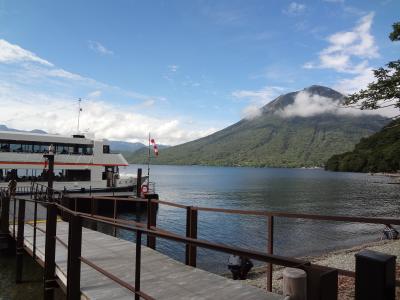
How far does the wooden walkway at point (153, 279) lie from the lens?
5.66 m

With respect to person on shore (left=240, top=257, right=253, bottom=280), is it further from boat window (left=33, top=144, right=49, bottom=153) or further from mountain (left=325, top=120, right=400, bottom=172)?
mountain (left=325, top=120, right=400, bottom=172)

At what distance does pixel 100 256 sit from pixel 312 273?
285 inches

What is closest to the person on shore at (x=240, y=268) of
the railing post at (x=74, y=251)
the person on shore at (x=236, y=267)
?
the person on shore at (x=236, y=267)

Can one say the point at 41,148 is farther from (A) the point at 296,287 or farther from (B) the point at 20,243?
(A) the point at 296,287

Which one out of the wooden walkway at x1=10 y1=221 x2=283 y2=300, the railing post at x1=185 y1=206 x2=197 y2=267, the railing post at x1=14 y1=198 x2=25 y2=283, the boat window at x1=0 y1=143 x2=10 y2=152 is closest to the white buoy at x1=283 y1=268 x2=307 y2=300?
the wooden walkway at x1=10 y1=221 x2=283 y2=300

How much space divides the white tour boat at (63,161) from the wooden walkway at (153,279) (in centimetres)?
2529

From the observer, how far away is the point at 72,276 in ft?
18.3

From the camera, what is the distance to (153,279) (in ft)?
21.4

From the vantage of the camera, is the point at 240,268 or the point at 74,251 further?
the point at 240,268

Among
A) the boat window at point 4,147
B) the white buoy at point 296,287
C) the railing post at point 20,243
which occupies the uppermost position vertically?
the boat window at point 4,147

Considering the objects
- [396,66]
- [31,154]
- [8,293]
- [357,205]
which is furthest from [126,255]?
[357,205]

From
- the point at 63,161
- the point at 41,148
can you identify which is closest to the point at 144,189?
the point at 63,161

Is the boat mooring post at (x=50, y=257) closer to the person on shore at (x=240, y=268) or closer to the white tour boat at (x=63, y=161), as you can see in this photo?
the person on shore at (x=240, y=268)

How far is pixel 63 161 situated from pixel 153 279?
2941 centimetres
